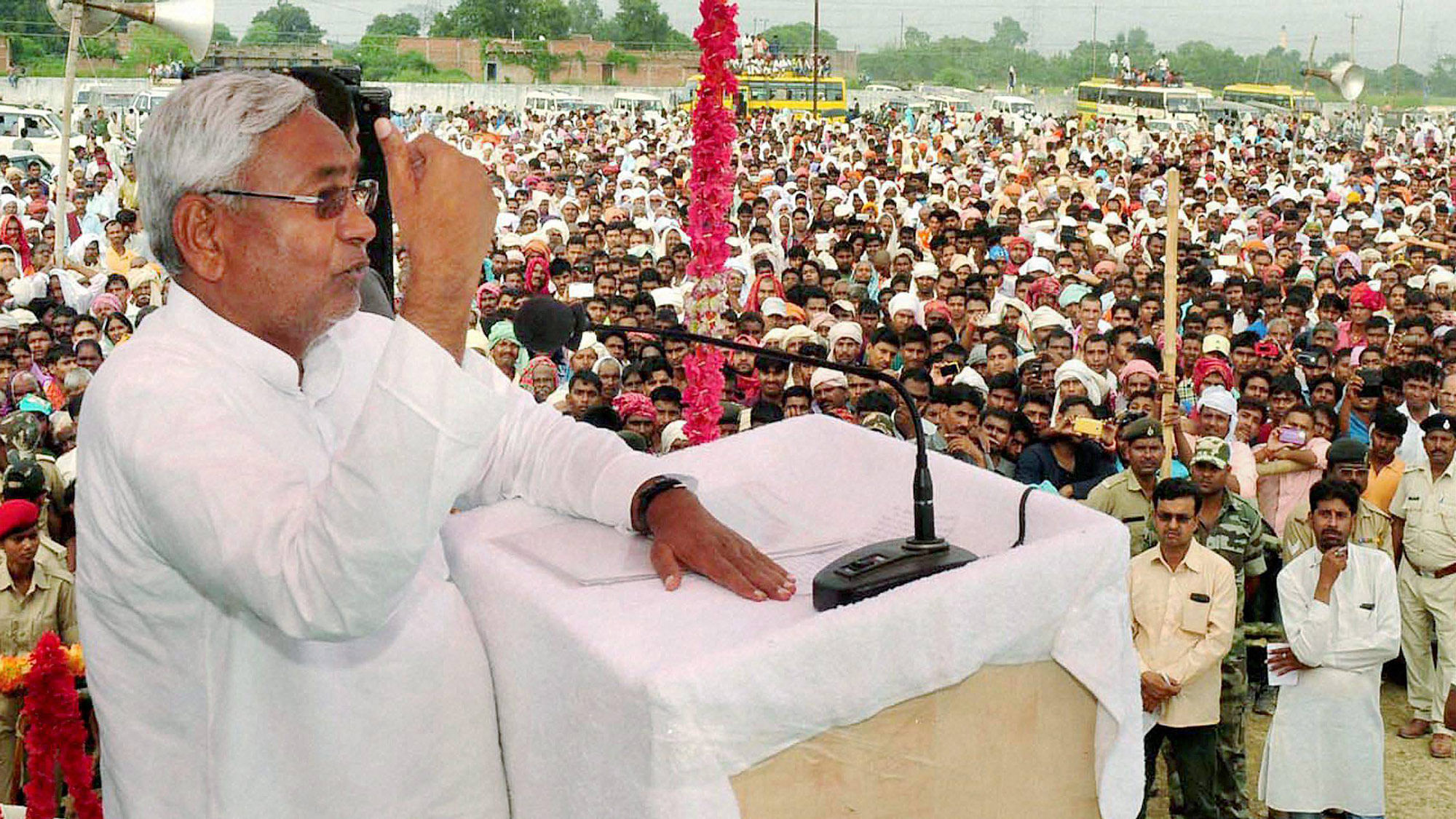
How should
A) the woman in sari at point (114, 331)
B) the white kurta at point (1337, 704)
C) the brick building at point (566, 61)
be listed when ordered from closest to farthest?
the white kurta at point (1337, 704)
the woman in sari at point (114, 331)
the brick building at point (566, 61)

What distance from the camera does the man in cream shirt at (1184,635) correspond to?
14.5 feet

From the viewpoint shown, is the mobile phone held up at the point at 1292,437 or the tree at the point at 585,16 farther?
the tree at the point at 585,16

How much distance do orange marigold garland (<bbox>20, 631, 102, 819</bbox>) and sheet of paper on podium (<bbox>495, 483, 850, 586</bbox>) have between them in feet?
4.23

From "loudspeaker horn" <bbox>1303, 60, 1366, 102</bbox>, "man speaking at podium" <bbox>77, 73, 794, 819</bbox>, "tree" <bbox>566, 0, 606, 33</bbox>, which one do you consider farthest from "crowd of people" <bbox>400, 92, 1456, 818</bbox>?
"tree" <bbox>566, 0, 606, 33</bbox>

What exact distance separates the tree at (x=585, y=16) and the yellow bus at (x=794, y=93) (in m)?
19.6

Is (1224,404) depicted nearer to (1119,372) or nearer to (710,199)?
(1119,372)

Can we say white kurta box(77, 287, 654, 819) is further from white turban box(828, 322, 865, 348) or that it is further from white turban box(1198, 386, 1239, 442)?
white turban box(828, 322, 865, 348)

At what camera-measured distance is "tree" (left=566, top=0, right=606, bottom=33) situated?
52.3 meters

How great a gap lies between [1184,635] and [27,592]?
3.47 meters

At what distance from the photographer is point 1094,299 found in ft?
30.6

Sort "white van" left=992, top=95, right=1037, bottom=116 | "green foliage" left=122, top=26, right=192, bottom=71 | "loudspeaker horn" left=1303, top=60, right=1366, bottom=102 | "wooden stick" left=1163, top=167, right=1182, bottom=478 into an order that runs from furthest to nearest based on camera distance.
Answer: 1. "green foliage" left=122, top=26, right=192, bottom=71
2. "white van" left=992, top=95, right=1037, bottom=116
3. "loudspeaker horn" left=1303, top=60, right=1366, bottom=102
4. "wooden stick" left=1163, top=167, right=1182, bottom=478

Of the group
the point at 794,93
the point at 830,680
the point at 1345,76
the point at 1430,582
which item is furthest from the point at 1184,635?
the point at 794,93

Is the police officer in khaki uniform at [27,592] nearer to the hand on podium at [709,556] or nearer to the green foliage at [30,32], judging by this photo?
the hand on podium at [709,556]

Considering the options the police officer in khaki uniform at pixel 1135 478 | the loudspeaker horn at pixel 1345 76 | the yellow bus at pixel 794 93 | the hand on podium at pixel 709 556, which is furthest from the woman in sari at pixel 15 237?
the yellow bus at pixel 794 93
